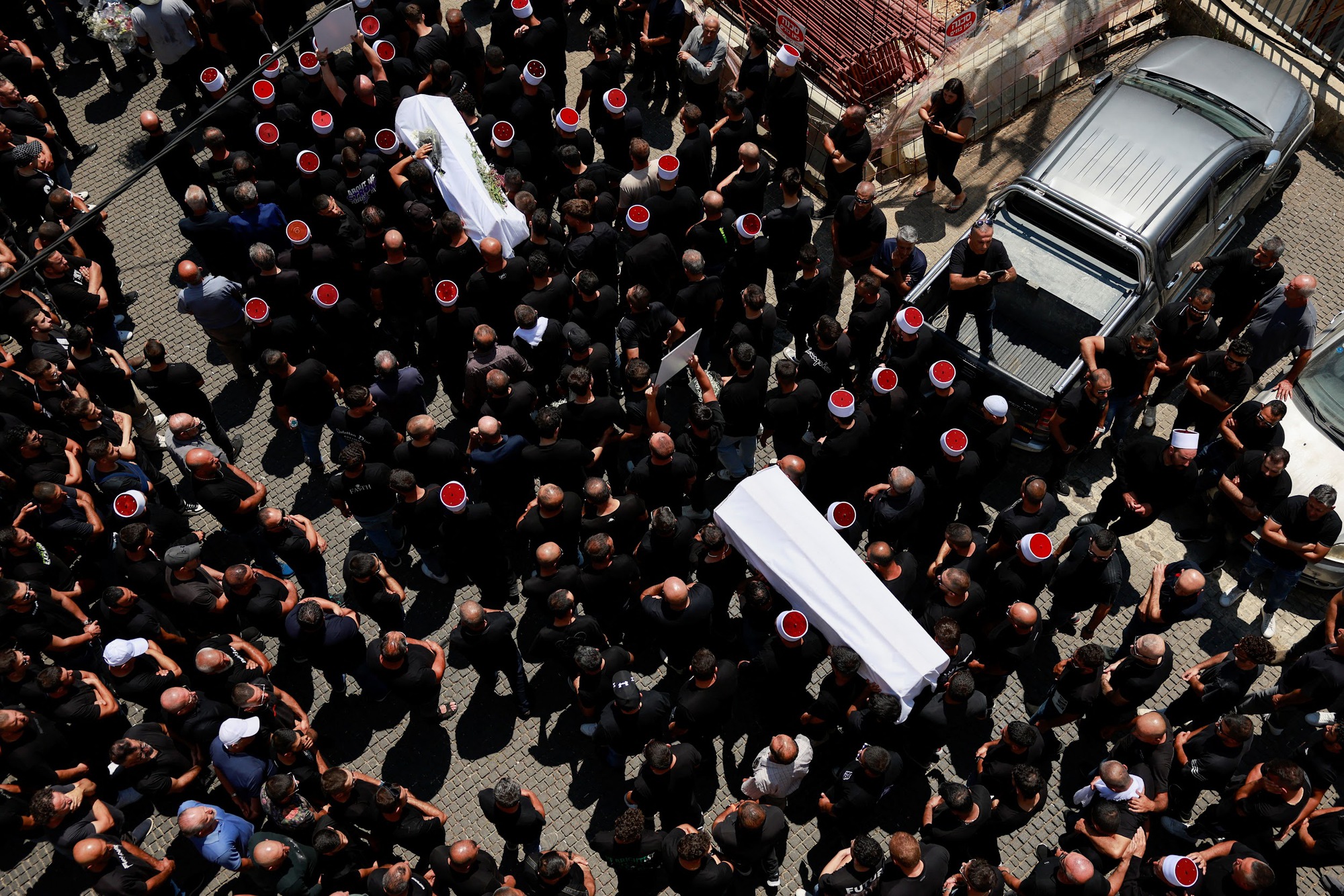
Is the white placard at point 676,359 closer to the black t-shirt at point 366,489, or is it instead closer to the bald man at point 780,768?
the black t-shirt at point 366,489

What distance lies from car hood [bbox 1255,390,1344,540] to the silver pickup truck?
66.1 inches

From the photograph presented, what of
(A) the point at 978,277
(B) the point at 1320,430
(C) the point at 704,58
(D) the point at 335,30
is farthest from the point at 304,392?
(B) the point at 1320,430

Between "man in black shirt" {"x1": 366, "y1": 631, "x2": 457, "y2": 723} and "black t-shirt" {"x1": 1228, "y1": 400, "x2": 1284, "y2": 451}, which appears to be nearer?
"man in black shirt" {"x1": 366, "y1": 631, "x2": 457, "y2": 723}

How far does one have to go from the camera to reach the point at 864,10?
1298 cm

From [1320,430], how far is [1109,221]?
9.16ft

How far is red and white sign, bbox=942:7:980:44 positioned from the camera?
12.6m

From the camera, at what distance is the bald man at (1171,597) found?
7.73 meters

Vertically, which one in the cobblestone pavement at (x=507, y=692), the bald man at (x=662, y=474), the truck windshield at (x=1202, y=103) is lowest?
the cobblestone pavement at (x=507, y=692)

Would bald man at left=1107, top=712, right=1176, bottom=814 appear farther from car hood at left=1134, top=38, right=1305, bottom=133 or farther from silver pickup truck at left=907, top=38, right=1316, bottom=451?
car hood at left=1134, top=38, right=1305, bottom=133

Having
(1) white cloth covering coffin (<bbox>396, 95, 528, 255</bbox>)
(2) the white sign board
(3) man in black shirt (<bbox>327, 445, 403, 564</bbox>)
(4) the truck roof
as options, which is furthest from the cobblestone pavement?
(2) the white sign board

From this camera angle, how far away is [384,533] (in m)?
9.09

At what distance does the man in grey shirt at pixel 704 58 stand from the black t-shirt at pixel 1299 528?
783 centimetres

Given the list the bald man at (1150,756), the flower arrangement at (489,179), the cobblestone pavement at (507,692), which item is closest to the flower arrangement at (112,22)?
the cobblestone pavement at (507,692)

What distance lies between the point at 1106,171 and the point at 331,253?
26.5 feet
